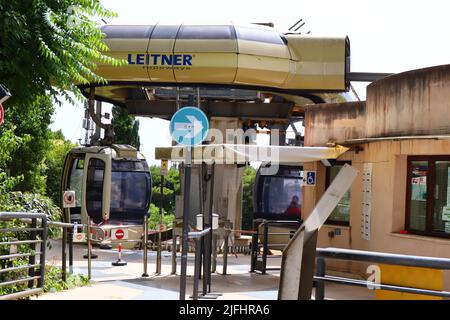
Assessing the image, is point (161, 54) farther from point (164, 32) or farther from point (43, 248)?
point (43, 248)

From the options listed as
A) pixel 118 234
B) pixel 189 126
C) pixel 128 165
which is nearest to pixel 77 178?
pixel 128 165

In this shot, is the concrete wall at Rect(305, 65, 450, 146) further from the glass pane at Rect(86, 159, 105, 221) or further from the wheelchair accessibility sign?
the glass pane at Rect(86, 159, 105, 221)

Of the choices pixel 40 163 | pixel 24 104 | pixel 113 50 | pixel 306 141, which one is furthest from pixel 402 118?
pixel 40 163

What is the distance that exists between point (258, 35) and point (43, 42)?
31.9ft

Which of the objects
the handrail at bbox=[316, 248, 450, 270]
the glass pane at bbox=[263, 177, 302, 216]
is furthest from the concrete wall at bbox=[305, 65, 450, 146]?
the glass pane at bbox=[263, 177, 302, 216]

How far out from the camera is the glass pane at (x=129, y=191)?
23.4m

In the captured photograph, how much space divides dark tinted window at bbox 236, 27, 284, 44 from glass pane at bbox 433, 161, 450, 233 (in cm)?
812

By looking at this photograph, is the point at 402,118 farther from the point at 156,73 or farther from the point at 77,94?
the point at 156,73

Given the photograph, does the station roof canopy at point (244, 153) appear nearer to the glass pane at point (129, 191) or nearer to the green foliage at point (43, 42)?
the green foliage at point (43, 42)

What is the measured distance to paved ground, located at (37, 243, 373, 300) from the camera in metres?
10.3

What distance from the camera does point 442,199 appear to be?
1070 centimetres

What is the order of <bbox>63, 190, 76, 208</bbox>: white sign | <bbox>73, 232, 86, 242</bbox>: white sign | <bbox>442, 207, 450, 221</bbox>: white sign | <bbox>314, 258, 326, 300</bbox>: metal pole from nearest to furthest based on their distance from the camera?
<bbox>314, 258, 326, 300</bbox>: metal pole < <bbox>442, 207, 450, 221</bbox>: white sign < <bbox>73, 232, 86, 242</bbox>: white sign < <bbox>63, 190, 76, 208</bbox>: white sign

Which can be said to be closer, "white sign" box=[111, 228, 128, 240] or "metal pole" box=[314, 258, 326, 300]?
"metal pole" box=[314, 258, 326, 300]

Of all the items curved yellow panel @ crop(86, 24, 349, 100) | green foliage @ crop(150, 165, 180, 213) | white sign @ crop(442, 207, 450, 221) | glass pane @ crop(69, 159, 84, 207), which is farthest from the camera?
green foliage @ crop(150, 165, 180, 213)
